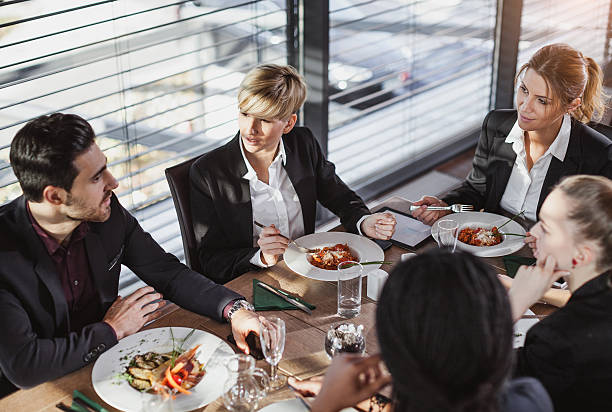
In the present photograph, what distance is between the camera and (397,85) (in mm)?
4227

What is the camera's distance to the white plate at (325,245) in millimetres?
2047

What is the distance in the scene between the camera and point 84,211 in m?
1.78

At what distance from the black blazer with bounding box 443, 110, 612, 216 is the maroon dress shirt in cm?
138

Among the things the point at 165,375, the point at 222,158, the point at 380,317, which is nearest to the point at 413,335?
the point at 380,317

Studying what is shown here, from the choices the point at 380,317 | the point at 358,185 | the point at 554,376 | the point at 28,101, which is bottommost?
the point at 358,185

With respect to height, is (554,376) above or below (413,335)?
below

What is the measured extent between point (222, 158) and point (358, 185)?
1.91m

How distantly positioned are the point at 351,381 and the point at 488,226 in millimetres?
1293

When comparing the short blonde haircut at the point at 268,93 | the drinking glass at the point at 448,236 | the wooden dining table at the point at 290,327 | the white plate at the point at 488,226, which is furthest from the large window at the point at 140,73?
the drinking glass at the point at 448,236

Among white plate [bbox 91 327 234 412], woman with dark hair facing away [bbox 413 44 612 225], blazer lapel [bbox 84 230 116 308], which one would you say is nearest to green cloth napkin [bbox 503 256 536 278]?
woman with dark hair facing away [bbox 413 44 612 225]

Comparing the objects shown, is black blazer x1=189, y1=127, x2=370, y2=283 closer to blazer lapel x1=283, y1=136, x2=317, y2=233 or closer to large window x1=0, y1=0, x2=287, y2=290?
blazer lapel x1=283, y1=136, x2=317, y2=233

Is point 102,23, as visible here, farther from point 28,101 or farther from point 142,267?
point 142,267

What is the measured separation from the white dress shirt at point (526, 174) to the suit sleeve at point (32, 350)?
1.63 metres

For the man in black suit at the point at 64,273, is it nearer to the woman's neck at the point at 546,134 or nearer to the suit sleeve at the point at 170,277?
the suit sleeve at the point at 170,277
